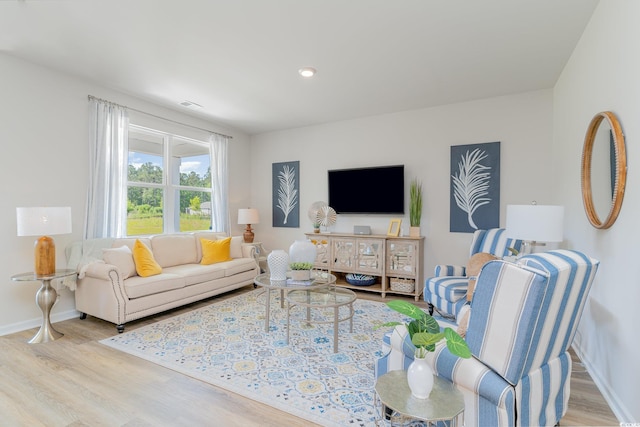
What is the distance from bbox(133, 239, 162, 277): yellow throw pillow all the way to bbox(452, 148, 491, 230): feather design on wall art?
385 cm

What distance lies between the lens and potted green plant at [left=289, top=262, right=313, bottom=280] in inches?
124

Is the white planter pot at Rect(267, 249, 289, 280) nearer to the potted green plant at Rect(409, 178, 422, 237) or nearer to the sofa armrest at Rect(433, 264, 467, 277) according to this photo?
the sofa armrest at Rect(433, 264, 467, 277)

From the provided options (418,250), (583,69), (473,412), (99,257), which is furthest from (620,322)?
(99,257)

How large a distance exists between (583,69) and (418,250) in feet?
8.05

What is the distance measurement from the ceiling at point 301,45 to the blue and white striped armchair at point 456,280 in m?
1.77

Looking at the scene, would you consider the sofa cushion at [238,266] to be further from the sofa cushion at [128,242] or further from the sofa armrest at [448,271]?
the sofa armrest at [448,271]

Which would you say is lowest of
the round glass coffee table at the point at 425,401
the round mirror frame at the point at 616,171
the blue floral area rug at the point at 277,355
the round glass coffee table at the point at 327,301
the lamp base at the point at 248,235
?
the blue floral area rug at the point at 277,355

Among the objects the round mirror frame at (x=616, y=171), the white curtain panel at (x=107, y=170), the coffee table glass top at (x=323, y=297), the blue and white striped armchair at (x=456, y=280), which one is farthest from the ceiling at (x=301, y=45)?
the coffee table glass top at (x=323, y=297)

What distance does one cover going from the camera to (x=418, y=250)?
419 cm

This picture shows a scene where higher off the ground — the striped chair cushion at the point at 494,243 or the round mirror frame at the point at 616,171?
the round mirror frame at the point at 616,171

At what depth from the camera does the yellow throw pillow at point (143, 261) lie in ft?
11.4

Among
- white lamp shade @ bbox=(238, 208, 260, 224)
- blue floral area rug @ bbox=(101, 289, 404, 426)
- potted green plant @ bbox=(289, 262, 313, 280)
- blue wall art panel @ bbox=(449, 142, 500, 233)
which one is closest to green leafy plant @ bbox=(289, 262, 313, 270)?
potted green plant @ bbox=(289, 262, 313, 280)

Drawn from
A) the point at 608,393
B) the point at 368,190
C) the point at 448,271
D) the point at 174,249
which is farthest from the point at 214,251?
the point at 608,393

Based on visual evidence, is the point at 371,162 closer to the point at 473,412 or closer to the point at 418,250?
the point at 418,250
